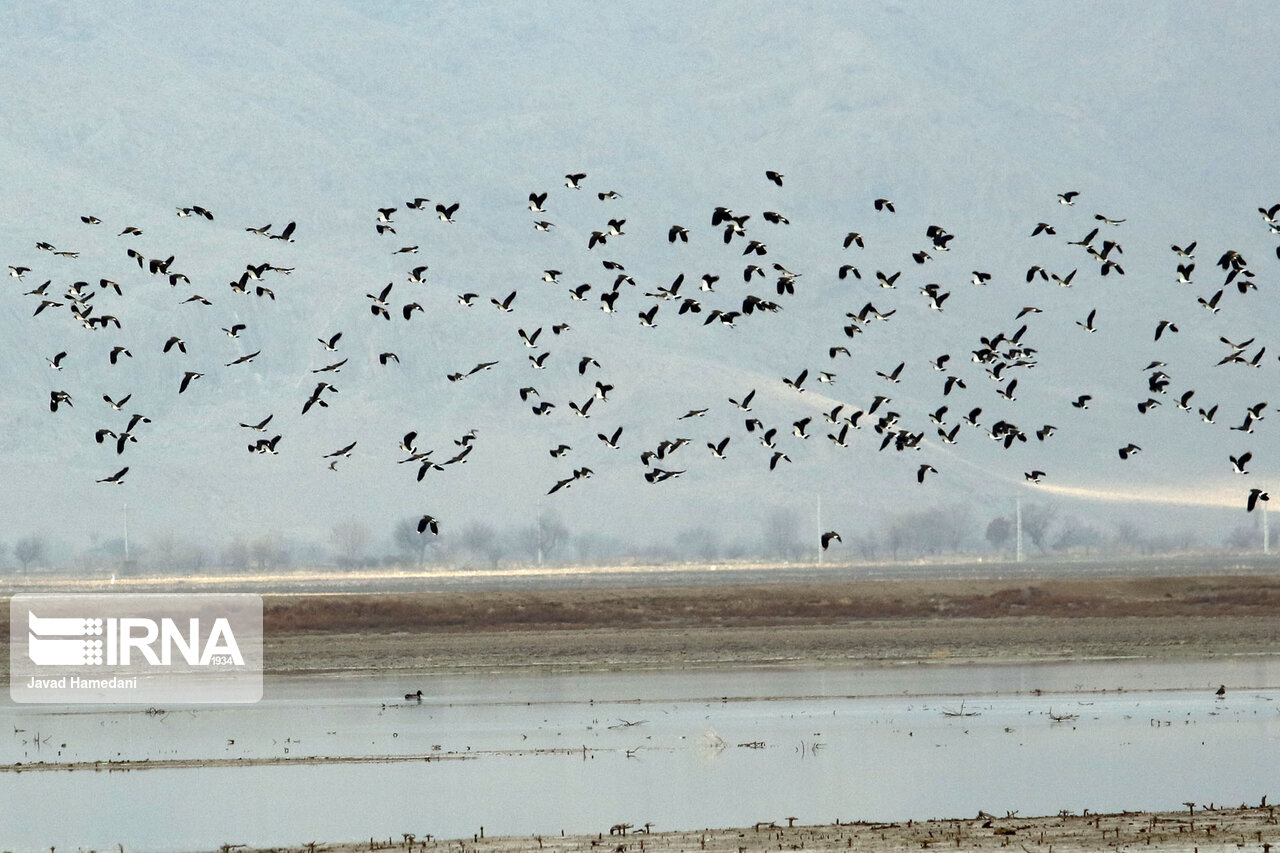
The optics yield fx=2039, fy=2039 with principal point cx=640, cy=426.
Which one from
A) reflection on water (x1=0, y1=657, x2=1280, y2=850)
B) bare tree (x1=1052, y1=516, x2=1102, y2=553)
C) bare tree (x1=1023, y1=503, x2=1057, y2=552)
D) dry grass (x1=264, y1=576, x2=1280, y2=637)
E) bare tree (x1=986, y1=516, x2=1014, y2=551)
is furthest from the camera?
bare tree (x1=986, y1=516, x2=1014, y2=551)

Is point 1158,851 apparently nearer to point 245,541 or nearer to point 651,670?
point 651,670

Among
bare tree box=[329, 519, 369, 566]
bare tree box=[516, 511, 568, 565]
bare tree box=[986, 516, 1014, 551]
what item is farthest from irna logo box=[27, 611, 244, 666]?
bare tree box=[986, 516, 1014, 551]

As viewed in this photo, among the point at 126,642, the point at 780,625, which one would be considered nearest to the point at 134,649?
the point at 126,642

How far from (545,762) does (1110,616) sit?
132 feet

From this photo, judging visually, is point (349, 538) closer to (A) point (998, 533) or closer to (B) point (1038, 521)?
(A) point (998, 533)

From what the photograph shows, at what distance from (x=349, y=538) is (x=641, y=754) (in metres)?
153

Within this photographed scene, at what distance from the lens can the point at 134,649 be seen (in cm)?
6681

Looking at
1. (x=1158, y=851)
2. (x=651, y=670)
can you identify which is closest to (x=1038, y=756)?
(x=1158, y=851)

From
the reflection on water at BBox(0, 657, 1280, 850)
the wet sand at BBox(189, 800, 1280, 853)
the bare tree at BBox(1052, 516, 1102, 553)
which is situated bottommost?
the wet sand at BBox(189, 800, 1280, 853)

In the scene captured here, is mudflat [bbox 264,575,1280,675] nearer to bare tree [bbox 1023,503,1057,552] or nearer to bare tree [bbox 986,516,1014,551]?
bare tree [bbox 1023,503,1057,552]

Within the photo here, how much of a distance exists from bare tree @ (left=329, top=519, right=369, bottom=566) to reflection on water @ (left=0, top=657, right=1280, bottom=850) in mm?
134754

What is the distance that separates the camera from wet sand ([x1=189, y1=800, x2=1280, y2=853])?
960 inches

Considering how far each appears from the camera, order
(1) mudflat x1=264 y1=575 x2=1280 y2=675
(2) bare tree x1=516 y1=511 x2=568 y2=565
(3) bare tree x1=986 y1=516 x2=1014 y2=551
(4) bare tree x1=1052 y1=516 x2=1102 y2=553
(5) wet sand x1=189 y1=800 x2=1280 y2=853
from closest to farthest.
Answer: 1. (5) wet sand x1=189 y1=800 x2=1280 y2=853
2. (1) mudflat x1=264 y1=575 x2=1280 y2=675
3. (2) bare tree x1=516 y1=511 x2=568 y2=565
4. (4) bare tree x1=1052 y1=516 x2=1102 y2=553
5. (3) bare tree x1=986 y1=516 x2=1014 y2=551

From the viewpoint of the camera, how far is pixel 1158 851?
23.8m
